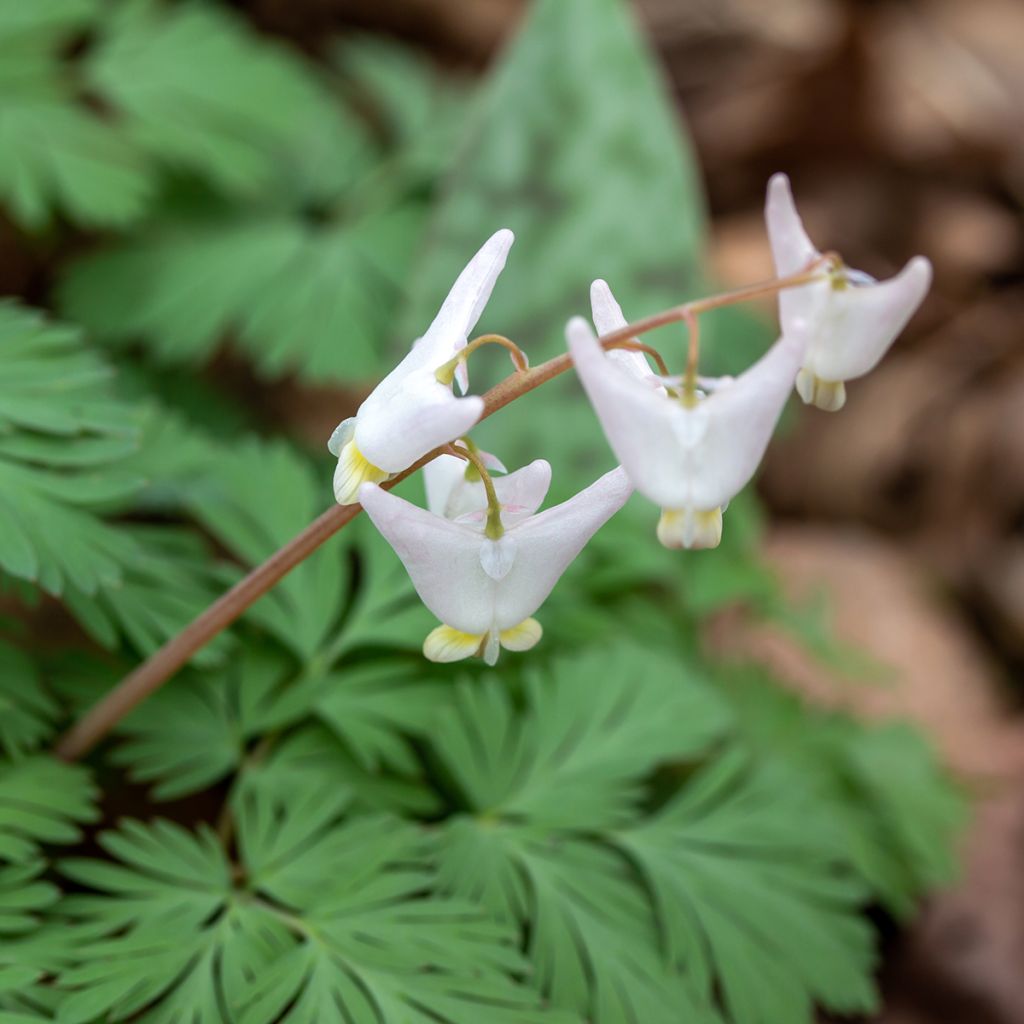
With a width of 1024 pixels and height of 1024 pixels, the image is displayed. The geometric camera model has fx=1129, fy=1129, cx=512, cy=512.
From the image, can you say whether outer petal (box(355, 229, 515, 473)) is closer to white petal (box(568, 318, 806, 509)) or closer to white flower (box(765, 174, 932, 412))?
white petal (box(568, 318, 806, 509))

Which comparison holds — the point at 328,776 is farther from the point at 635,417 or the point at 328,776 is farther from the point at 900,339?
the point at 900,339

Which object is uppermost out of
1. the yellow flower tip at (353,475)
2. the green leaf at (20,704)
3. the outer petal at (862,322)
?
the outer petal at (862,322)


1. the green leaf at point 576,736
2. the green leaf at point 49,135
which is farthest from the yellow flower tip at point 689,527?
the green leaf at point 49,135

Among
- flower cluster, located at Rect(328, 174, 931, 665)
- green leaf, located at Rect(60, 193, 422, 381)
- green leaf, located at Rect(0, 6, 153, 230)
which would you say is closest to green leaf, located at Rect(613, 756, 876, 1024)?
flower cluster, located at Rect(328, 174, 931, 665)

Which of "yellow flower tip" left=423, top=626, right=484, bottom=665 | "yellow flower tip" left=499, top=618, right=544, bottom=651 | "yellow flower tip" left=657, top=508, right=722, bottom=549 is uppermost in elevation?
"yellow flower tip" left=657, top=508, right=722, bottom=549

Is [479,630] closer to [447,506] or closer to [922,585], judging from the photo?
[447,506]

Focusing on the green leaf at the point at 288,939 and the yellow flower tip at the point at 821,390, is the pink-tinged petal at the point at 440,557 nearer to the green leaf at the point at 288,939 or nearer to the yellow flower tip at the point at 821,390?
the yellow flower tip at the point at 821,390
